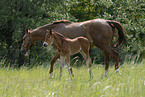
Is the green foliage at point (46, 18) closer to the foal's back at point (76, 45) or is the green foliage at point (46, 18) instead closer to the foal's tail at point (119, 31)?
the foal's tail at point (119, 31)

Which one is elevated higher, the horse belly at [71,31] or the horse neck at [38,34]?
the horse belly at [71,31]

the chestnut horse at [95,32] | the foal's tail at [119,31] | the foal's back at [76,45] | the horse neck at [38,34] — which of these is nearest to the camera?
the foal's back at [76,45]

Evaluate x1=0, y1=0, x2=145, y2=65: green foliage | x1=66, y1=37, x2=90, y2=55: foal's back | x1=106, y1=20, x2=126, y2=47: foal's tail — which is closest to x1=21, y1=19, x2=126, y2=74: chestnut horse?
x1=106, y1=20, x2=126, y2=47: foal's tail

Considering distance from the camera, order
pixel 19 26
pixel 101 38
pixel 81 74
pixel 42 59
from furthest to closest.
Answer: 1. pixel 42 59
2. pixel 19 26
3. pixel 101 38
4. pixel 81 74

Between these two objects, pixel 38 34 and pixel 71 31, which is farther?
pixel 38 34

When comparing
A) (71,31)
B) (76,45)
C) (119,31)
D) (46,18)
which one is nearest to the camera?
(76,45)

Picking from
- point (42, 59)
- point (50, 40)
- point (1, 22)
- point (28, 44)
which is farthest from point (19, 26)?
point (50, 40)

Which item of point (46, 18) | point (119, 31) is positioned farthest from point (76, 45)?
point (46, 18)

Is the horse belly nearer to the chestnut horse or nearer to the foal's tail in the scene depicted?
the chestnut horse

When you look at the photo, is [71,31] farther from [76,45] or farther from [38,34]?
[38,34]

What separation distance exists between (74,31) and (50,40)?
1.61m

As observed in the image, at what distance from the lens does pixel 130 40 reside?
1600 centimetres

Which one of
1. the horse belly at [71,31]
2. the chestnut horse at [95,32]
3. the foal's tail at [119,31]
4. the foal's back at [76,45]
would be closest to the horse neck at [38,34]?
the chestnut horse at [95,32]

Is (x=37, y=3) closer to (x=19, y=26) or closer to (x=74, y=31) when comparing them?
(x=19, y=26)
